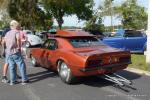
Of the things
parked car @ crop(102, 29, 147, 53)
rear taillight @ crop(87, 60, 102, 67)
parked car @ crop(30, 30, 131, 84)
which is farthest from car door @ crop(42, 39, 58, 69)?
parked car @ crop(102, 29, 147, 53)

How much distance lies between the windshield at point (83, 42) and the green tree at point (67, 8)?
2779cm

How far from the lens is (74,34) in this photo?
970 cm

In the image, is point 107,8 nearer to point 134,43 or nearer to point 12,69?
point 134,43

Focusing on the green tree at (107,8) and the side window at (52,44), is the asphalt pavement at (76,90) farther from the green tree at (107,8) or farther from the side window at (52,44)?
the green tree at (107,8)

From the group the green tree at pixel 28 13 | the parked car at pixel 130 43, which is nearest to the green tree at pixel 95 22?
the green tree at pixel 28 13

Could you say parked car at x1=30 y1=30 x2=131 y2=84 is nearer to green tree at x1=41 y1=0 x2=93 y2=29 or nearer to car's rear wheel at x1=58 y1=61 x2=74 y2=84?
car's rear wheel at x1=58 y1=61 x2=74 y2=84

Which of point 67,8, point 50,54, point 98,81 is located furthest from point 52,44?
point 67,8

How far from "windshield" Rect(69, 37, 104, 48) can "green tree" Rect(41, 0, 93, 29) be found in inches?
1094

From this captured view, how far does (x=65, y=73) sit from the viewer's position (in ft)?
29.9

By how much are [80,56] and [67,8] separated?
3258cm

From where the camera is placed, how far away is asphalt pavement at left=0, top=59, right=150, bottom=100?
297 inches

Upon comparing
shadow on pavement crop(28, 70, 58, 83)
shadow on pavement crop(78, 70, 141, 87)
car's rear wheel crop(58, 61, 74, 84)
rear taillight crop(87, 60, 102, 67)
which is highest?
rear taillight crop(87, 60, 102, 67)

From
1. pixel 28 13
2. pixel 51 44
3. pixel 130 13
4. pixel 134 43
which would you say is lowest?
pixel 134 43

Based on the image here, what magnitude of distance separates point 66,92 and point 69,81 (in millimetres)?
882
